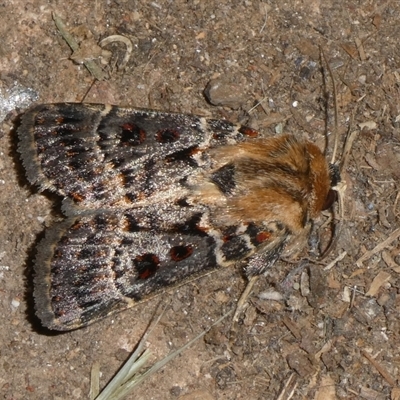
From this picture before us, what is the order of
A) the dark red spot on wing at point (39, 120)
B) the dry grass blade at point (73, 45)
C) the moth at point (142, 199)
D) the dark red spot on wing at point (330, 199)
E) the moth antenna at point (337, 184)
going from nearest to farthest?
the moth at point (142, 199)
the dark red spot on wing at point (39, 120)
the dark red spot on wing at point (330, 199)
the moth antenna at point (337, 184)
the dry grass blade at point (73, 45)

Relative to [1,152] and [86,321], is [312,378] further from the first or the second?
[1,152]

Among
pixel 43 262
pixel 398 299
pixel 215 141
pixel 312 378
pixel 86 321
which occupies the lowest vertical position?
pixel 312 378

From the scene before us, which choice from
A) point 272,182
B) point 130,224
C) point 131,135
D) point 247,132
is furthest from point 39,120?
point 272,182

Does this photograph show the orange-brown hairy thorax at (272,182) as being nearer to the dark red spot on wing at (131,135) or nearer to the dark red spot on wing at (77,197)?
the dark red spot on wing at (131,135)

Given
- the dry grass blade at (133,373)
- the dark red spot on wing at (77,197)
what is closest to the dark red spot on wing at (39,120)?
the dark red spot on wing at (77,197)

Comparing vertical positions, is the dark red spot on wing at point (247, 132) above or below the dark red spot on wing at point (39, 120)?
below

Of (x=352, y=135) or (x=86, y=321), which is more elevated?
(x=352, y=135)

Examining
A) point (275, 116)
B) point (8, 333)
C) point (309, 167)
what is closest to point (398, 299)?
point (309, 167)
